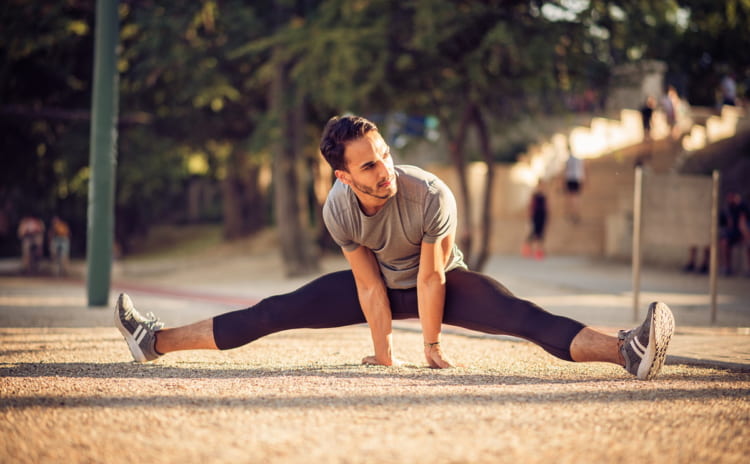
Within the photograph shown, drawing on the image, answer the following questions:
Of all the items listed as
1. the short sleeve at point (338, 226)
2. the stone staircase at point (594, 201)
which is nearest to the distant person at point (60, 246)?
the stone staircase at point (594, 201)

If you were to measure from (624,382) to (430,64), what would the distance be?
10152mm

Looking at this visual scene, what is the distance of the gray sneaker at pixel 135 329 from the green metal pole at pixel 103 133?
5433 millimetres

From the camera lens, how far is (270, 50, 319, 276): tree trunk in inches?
731

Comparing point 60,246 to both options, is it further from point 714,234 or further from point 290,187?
point 714,234

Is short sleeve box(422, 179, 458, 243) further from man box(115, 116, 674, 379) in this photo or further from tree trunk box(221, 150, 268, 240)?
tree trunk box(221, 150, 268, 240)

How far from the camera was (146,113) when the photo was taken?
853 inches

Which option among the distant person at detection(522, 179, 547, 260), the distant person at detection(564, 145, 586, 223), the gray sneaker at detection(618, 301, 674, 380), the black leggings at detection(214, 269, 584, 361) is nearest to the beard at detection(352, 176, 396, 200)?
the black leggings at detection(214, 269, 584, 361)

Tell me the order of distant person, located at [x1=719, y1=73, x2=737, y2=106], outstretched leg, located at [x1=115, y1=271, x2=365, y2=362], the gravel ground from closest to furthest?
the gravel ground < outstretched leg, located at [x1=115, y1=271, x2=365, y2=362] < distant person, located at [x1=719, y1=73, x2=737, y2=106]

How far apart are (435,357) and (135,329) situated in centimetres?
181

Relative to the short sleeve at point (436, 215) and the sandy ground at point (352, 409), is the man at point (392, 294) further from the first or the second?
the sandy ground at point (352, 409)

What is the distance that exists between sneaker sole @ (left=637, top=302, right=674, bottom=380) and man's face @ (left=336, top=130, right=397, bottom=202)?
147 centimetres

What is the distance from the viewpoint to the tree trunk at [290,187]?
60.9 ft

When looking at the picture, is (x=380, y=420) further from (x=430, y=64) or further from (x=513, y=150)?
(x=513, y=150)

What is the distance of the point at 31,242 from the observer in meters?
22.8
